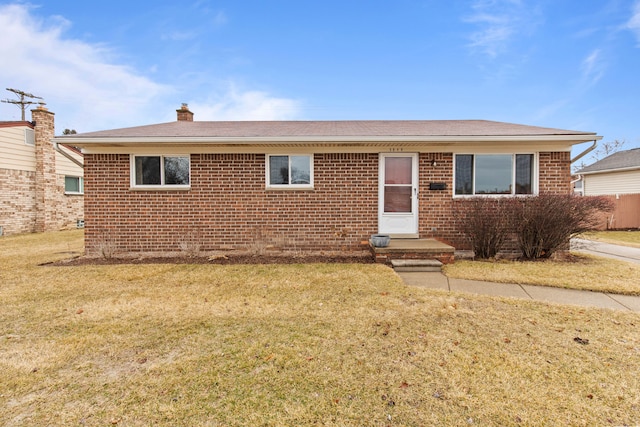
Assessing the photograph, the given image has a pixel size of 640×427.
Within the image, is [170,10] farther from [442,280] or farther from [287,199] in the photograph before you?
[442,280]

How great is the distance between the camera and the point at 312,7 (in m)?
12.5

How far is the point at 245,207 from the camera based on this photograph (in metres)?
7.77

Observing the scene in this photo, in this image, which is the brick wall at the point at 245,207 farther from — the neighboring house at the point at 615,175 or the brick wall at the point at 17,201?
the neighboring house at the point at 615,175

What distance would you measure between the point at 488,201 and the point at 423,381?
577 cm

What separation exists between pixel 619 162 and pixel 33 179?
3101 centimetres

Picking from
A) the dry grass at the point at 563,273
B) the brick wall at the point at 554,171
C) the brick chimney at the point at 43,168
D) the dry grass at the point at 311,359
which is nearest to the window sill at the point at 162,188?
the dry grass at the point at 311,359

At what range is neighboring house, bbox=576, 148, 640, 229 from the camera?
1434 cm

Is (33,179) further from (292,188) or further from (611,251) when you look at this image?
(611,251)

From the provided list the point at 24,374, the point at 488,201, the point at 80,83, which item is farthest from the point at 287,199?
the point at 80,83

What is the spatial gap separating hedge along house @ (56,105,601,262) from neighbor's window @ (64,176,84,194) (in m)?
10.1

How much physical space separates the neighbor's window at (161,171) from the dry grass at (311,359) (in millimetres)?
3597

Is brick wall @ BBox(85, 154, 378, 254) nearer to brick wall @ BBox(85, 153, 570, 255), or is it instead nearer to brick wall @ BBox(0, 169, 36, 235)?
brick wall @ BBox(85, 153, 570, 255)

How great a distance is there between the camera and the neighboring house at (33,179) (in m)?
12.6

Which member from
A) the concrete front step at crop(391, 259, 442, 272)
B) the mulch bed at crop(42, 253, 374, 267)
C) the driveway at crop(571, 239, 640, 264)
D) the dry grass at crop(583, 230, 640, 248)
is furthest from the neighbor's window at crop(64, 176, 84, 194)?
the dry grass at crop(583, 230, 640, 248)
